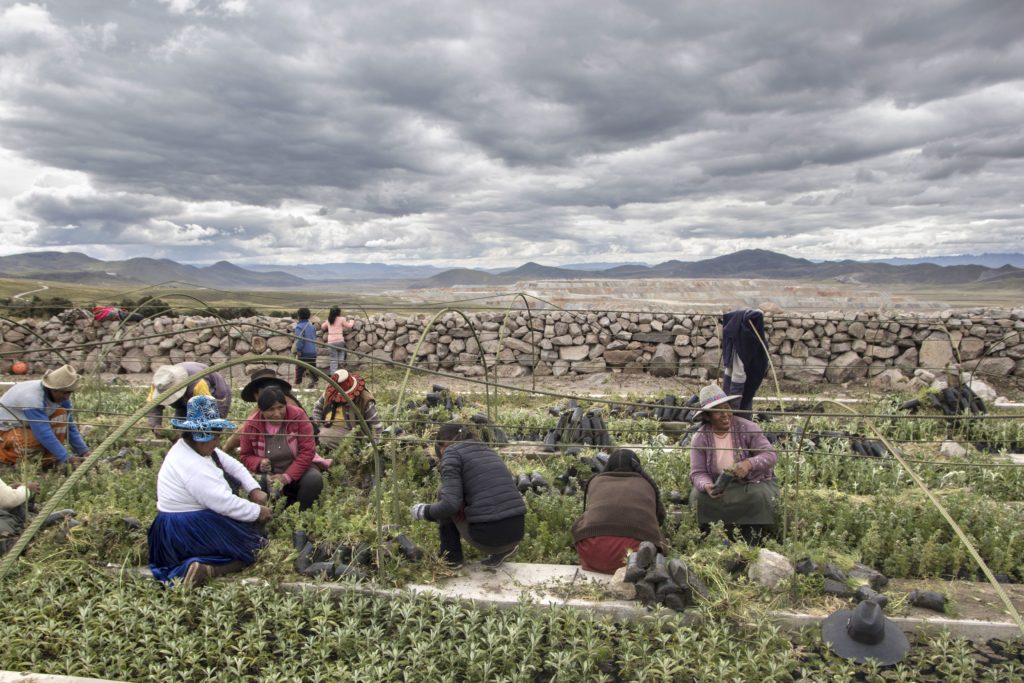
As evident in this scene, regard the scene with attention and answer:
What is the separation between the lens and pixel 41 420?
653 cm

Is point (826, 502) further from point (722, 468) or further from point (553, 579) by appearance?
point (553, 579)

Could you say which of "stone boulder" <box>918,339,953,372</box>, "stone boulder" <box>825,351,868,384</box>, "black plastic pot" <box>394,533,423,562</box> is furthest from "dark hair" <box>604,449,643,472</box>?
"stone boulder" <box>918,339,953,372</box>

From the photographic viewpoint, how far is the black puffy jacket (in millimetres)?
5082

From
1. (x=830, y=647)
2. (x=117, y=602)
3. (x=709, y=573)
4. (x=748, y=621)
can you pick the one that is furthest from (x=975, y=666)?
(x=117, y=602)

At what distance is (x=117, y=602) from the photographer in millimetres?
4539

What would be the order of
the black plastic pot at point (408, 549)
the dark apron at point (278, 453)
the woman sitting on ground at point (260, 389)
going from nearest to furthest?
the black plastic pot at point (408, 549), the dark apron at point (278, 453), the woman sitting on ground at point (260, 389)

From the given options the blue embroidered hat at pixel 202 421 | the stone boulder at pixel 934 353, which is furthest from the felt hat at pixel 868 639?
the stone boulder at pixel 934 353

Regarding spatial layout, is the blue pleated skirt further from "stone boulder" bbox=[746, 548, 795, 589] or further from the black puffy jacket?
"stone boulder" bbox=[746, 548, 795, 589]

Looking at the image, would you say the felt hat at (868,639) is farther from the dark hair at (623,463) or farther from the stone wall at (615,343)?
the stone wall at (615,343)

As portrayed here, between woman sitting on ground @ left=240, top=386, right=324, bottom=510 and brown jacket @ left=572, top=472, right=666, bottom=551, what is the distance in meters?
2.74

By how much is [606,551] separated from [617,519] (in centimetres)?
26

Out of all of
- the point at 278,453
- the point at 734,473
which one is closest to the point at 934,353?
the point at 734,473

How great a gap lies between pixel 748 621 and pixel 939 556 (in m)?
2.09

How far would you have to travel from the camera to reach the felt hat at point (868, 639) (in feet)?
13.6
